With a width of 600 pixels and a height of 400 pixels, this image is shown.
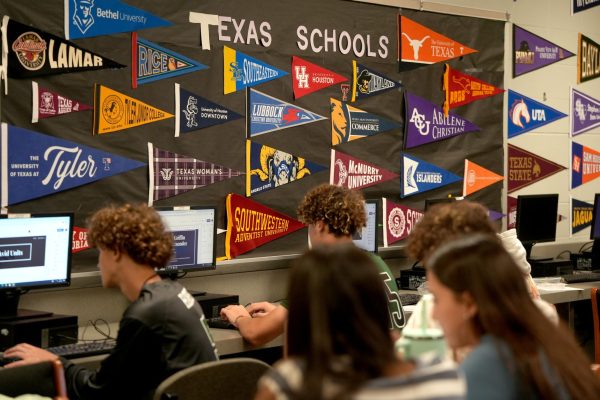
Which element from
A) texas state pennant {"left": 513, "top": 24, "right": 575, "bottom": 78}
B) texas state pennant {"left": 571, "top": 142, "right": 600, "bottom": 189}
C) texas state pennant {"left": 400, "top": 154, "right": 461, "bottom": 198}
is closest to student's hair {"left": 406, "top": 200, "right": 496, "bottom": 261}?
texas state pennant {"left": 400, "top": 154, "right": 461, "bottom": 198}

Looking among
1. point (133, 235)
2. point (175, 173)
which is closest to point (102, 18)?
point (175, 173)

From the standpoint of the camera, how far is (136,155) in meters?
4.27

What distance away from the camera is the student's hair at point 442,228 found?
8.79ft

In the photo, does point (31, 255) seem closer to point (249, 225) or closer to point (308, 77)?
point (249, 225)

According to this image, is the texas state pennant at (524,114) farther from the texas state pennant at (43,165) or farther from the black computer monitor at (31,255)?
the black computer monitor at (31,255)

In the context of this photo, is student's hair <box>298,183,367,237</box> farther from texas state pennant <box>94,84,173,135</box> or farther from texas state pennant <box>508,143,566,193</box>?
texas state pennant <box>508,143,566,193</box>

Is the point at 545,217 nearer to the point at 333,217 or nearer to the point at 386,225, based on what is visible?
the point at 386,225

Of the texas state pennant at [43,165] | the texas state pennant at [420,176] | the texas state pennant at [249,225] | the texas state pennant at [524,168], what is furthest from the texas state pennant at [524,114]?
the texas state pennant at [43,165]

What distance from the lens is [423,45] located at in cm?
562

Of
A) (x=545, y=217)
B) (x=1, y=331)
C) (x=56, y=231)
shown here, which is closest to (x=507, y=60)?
(x=545, y=217)

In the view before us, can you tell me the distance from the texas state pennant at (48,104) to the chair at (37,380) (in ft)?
5.04

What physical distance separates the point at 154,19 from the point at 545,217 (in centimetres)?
304

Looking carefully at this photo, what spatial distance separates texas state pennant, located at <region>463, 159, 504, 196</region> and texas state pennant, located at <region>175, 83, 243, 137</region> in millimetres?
1935

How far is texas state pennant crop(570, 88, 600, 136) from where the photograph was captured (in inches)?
261
